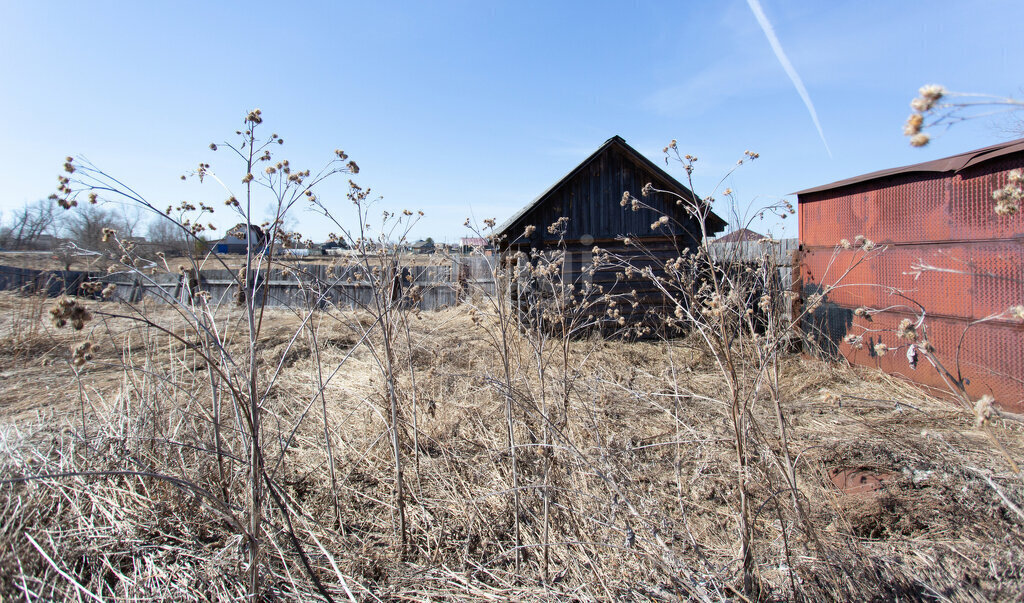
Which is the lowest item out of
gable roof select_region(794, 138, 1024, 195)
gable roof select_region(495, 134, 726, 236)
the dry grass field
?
the dry grass field

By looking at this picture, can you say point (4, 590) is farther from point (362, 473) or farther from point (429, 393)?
point (429, 393)

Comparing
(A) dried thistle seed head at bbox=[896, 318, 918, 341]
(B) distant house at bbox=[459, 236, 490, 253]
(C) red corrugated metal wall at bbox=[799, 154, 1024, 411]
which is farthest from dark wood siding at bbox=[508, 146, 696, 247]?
(A) dried thistle seed head at bbox=[896, 318, 918, 341]

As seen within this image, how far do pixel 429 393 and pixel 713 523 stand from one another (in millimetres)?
2867

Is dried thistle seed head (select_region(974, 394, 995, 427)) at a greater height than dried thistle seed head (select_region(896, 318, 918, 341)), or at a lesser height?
lesser

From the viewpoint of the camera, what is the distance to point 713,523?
2.74m

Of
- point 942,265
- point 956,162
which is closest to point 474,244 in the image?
point 956,162

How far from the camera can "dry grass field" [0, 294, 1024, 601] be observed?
6.08ft

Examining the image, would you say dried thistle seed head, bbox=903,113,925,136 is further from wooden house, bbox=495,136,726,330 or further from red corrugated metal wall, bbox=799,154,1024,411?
wooden house, bbox=495,136,726,330

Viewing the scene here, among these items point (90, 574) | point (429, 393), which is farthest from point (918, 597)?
point (429, 393)

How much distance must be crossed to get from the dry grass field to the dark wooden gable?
18.3 feet

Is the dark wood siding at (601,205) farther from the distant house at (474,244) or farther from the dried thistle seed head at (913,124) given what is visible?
the dried thistle seed head at (913,124)

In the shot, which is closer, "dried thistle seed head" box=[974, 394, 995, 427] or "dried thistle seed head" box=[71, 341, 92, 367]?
"dried thistle seed head" box=[974, 394, 995, 427]

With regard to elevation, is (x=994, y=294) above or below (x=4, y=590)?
above

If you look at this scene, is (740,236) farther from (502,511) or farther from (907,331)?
(502,511)
